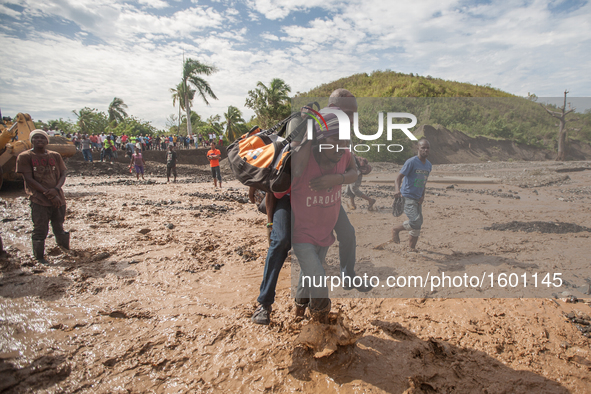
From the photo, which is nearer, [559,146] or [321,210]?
[321,210]

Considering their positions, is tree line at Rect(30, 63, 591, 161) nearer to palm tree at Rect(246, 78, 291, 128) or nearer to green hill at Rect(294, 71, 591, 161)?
green hill at Rect(294, 71, 591, 161)

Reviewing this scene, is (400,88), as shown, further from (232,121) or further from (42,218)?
(232,121)

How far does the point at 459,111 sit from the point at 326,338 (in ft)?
8.20

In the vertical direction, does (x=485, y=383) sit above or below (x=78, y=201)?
below

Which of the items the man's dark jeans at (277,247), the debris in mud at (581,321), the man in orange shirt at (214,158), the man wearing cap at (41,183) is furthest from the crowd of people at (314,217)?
the man in orange shirt at (214,158)

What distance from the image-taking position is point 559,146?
4.01 meters

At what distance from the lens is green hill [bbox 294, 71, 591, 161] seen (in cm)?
280

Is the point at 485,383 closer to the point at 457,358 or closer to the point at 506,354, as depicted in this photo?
the point at 457,358

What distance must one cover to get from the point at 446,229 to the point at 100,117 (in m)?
49.1

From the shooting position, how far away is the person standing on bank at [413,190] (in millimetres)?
3096

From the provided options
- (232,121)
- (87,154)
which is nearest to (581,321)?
(87,154)

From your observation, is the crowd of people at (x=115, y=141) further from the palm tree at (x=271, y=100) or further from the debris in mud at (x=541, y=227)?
the debris in mud at (x=541, y=227)

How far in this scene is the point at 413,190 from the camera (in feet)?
11.0

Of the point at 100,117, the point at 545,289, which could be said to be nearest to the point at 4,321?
the point at 545,289
